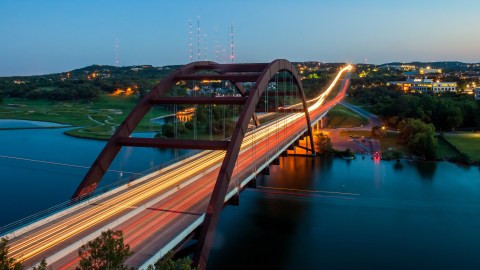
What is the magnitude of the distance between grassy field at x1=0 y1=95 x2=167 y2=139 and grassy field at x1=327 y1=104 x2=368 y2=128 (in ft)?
85.7

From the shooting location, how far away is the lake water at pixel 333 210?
19.6m

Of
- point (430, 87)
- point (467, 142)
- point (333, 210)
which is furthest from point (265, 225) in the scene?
point (430, 87)

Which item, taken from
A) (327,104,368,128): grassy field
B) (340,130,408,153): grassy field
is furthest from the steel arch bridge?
(327,104,368,128): grassy field

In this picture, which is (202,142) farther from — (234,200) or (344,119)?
(344,119)

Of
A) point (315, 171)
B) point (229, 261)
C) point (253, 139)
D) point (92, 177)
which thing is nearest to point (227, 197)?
point (229, 261)

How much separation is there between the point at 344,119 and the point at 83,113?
47.3 metres

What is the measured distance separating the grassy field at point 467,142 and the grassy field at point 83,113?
39.3 m

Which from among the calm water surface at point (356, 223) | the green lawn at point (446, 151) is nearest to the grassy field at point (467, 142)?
the green lawn at point (446, 151)

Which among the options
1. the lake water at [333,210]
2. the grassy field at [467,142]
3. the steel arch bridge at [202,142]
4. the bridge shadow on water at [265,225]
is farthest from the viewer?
the grassy field at [467,142]

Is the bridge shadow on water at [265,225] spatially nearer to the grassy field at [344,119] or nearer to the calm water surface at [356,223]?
the calm water surface at [356,223]

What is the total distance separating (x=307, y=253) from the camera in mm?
20062

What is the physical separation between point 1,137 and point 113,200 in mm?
47117

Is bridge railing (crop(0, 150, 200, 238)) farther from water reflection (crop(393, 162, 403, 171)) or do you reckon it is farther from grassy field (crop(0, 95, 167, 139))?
grassy field (crop(0, 95, 167, 139))

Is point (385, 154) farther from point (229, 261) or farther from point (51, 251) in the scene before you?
point (51, 251)
